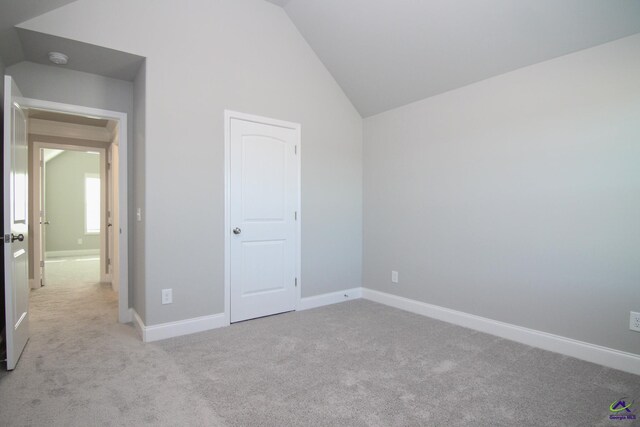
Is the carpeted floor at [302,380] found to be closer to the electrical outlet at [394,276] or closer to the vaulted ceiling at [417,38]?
the electrical outlet at [394,276]

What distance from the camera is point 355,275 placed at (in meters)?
4.34

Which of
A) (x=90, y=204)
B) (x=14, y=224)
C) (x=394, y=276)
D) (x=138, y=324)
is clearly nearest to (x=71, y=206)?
(x=90, y=204)

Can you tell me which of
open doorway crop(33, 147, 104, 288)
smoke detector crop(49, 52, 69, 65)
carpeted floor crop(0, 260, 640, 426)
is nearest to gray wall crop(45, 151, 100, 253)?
open doorway crop(33, 147, 104, 288)

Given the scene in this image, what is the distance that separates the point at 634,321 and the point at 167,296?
3529mm

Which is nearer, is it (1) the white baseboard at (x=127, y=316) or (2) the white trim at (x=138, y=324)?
(2) the white trim at (x=138, y=324)

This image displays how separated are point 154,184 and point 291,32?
2.22 m

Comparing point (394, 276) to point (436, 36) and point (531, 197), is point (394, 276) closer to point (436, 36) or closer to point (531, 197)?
point (531, 197)

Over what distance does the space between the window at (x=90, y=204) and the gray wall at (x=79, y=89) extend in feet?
21.5

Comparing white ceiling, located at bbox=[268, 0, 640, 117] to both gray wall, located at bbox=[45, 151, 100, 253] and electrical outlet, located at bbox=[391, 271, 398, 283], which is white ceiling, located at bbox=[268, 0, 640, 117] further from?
gray wall, located at bbox=[45, 151, 100, 253]

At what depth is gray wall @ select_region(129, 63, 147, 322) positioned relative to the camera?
296 centimetres

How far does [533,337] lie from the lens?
278 cm

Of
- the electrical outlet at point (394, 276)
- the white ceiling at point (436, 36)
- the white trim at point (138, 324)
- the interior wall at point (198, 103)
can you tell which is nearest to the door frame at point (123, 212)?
the white trim at point (138, 324)

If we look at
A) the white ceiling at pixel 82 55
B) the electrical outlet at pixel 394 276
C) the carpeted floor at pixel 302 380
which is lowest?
the carpeted floor at pixel 302 380

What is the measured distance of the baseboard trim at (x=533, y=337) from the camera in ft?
7.74
